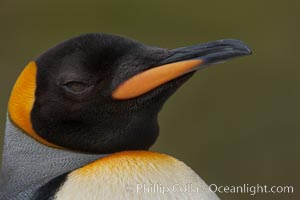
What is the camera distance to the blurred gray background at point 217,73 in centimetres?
571

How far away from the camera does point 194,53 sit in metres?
2.04

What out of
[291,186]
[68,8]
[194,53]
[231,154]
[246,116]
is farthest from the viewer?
[68,8]

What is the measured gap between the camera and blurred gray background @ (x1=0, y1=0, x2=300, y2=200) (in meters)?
5.71

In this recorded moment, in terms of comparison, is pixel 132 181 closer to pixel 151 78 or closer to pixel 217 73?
pixel 151 78

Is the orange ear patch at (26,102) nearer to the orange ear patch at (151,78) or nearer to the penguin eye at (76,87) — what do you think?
the penguin eye at (76,87)

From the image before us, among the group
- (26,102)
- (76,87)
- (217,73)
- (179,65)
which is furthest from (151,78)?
(217,73)

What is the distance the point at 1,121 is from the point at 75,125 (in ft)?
11.9

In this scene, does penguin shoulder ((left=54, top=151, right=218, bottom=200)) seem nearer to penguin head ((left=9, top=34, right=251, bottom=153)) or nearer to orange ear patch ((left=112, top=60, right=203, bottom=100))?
penguin head ((left=9, top=34, right=251, bottom=153))

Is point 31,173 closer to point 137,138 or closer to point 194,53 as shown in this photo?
point 137,138

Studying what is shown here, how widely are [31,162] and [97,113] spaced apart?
193 millimetres

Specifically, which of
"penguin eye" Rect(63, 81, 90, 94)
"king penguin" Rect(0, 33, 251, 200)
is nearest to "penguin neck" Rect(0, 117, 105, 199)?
"king penguin" Rect(0, 33, 251, 200)

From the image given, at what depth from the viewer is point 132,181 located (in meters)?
2.06

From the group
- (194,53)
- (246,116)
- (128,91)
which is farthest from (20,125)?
(246,116)

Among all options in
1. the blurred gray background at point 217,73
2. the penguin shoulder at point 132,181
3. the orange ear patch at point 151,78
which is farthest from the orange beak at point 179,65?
the blurred gray background at point 217,73
